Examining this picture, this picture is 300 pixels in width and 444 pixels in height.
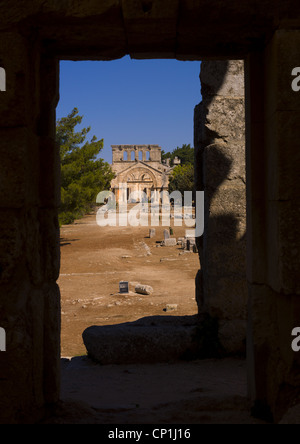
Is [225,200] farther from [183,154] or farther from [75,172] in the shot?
[183,154]

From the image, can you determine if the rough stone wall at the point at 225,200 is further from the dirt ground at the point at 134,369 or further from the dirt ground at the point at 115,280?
the dirt ground at the point at 115,280

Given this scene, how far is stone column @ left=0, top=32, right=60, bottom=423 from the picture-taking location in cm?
237

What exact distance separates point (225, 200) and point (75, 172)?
52.2 ft

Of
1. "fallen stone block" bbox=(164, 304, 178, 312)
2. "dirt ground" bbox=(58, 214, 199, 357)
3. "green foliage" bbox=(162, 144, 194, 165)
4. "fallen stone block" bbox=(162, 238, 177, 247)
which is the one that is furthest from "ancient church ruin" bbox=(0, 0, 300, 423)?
"green foliage" bbox=(162, 144, 194, 165)

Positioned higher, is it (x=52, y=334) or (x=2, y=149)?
(x=2, y=149)

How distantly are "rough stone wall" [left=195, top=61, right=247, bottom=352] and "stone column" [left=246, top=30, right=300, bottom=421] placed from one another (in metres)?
2.12

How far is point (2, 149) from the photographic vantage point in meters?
2.38

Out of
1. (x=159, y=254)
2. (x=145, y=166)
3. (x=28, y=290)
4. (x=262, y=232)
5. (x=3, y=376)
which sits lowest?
(x=159, y=254)

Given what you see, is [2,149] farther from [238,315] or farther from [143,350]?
[238,315]

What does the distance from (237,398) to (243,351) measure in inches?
78.8

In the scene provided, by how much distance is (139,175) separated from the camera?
61.5 metres

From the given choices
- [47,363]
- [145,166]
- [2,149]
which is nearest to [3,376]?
[47,363]

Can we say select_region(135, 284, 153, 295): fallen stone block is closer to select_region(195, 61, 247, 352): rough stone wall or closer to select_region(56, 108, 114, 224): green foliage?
select_region(195, 61, 247, 352): rough stone wall

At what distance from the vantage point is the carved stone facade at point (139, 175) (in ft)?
192
